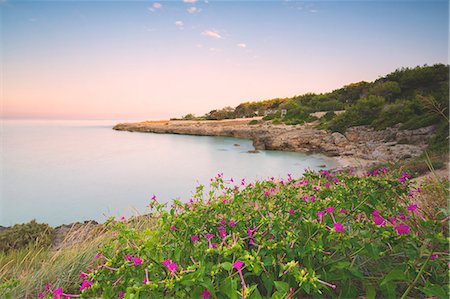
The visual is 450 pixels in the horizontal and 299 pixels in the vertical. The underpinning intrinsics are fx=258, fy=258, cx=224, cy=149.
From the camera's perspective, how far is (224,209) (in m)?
2.10

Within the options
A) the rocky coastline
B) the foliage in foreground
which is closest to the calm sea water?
Result: the rocky coastline

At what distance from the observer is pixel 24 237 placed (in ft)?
14.3

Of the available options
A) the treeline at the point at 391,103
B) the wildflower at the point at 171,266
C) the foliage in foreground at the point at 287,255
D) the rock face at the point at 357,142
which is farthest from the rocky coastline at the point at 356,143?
the wildflower at the point at 171,266

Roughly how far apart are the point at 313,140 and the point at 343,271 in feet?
55.6

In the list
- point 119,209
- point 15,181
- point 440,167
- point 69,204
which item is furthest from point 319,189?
point 15,181

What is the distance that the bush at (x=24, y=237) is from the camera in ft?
13.6

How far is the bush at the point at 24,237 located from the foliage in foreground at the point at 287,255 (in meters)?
3.11

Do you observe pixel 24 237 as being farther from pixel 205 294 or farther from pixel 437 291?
pixel 437 291

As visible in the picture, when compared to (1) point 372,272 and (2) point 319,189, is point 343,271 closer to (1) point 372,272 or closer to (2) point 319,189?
(1) point 372,272

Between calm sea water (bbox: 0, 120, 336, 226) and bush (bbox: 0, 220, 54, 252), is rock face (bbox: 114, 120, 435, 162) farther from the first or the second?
bush (bbox: 0, 220, 54, 252)

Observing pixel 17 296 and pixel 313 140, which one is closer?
pixel 17 296

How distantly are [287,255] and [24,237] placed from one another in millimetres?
4789

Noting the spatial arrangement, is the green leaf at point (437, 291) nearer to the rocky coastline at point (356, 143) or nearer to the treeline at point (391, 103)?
the treeline at point (391, 103)

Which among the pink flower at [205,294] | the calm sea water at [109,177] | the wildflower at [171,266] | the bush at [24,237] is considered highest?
the wildflower at [171,266]
